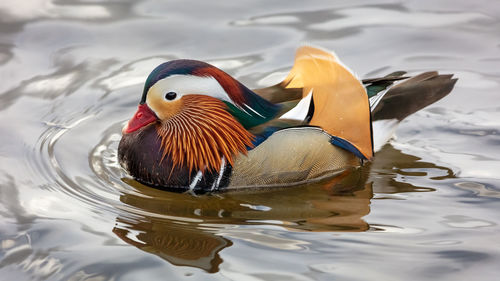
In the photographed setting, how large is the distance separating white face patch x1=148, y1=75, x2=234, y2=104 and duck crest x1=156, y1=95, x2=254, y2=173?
51 mm

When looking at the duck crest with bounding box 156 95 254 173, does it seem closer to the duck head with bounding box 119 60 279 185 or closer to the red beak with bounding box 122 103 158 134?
the duck head with bounding box 119 60 279 185

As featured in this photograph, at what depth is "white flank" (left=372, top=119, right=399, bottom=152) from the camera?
591 cm

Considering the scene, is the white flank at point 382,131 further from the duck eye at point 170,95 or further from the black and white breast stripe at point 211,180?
the duck eye at point 170,95

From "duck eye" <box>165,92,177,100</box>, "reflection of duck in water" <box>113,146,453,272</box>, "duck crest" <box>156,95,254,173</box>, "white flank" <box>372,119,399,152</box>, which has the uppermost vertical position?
"duck eye" <box>165,92,177,100</box>

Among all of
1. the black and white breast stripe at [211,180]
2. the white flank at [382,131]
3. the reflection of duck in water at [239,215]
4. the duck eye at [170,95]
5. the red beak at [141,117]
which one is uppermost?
the duck eye at [170,95]

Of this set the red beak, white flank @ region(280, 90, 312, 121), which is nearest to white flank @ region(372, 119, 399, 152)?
white flank @ region(280, 90, 312, 121)

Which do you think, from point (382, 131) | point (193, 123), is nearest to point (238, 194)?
point (193, 123)

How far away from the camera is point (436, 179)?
219 inches

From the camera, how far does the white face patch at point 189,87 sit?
5219 mm

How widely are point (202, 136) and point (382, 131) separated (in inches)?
54.5

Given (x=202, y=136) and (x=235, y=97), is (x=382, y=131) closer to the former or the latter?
(x=235, y=97)

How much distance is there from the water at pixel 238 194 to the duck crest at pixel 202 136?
0.26 metres

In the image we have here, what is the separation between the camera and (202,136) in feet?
18.0

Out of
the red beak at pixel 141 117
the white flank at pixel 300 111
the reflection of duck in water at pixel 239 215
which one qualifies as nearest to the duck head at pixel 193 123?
the red beak at pixel 141 117
